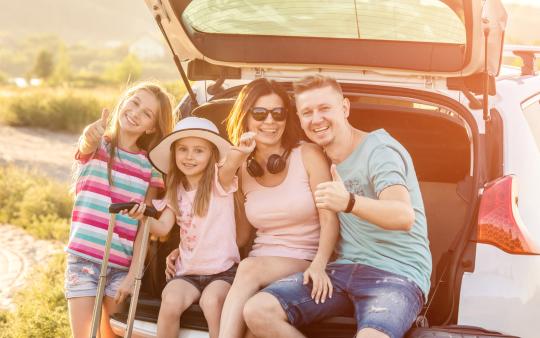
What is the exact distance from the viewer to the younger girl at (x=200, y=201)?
392 cm

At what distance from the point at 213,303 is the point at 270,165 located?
63 cm

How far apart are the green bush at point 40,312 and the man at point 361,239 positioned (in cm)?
285

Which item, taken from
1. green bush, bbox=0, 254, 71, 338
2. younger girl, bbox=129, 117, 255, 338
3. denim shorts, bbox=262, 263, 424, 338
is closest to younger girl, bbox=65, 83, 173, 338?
younger girl, bbox=129, 117, 255, 338

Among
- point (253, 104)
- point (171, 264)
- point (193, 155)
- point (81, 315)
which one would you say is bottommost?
point (81, 315)

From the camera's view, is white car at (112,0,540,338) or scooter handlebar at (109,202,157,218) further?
scooter handlebar at (109,202,157,218)

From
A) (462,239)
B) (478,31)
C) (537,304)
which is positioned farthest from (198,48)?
(537,304)

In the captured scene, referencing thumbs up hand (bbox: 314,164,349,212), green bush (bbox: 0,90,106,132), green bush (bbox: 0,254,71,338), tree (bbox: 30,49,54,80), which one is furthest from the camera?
tree (bbox: 30,49,54,80)

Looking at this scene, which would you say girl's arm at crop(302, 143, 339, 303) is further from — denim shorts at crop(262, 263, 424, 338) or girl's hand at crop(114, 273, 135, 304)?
girl's hand at crop(114, 273, 135, 304)

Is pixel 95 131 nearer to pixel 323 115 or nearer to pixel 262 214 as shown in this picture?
pixel 262 214

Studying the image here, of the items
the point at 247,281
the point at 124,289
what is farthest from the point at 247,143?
the point at 124,289

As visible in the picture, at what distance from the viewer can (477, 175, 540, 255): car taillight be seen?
11.4 ft

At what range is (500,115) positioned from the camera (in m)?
3.96

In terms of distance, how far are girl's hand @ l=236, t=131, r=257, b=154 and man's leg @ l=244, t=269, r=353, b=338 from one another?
62cm

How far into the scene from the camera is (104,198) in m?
4.24
